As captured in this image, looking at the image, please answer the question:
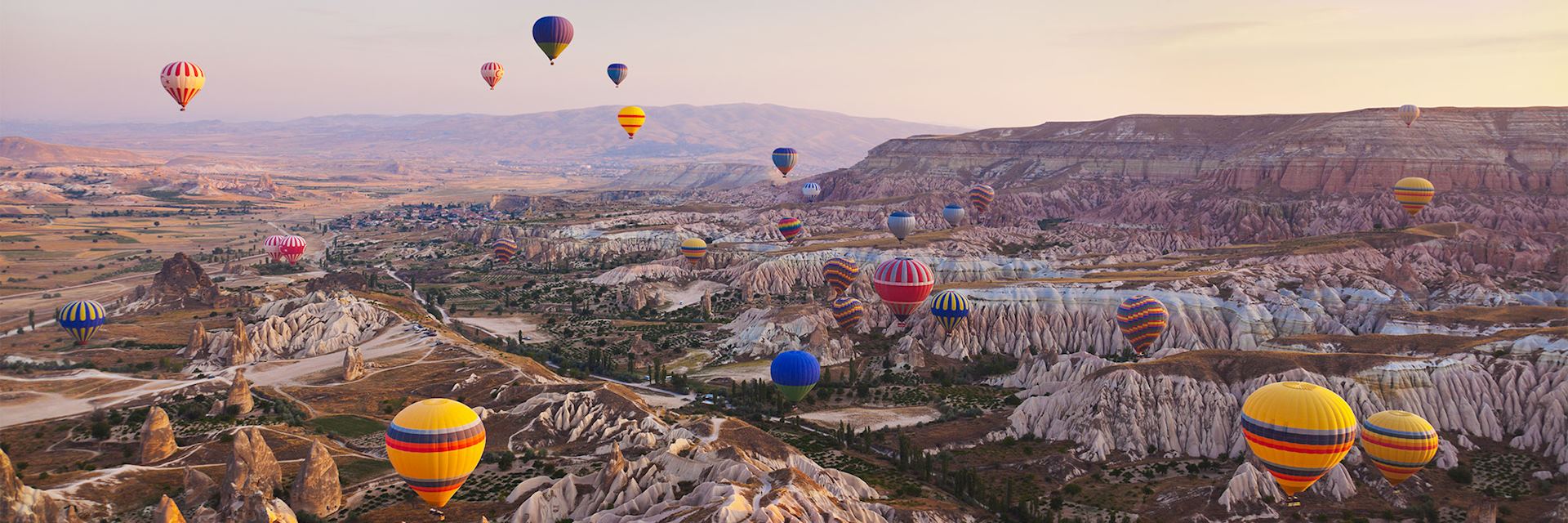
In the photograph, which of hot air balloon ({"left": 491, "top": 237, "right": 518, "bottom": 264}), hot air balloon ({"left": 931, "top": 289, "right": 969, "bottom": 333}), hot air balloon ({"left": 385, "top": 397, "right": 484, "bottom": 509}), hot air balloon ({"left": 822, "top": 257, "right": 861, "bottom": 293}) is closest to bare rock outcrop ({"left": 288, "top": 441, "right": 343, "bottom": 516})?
hot air balloon ({"left": 385, "top": 397, "right": 484, "bottom": 509})

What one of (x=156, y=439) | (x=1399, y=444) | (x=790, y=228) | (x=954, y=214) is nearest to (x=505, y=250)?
(x=790, y=228)

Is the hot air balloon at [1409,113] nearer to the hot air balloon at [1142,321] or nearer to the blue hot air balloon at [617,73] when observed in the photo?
the hot air balloon at [1142,321]

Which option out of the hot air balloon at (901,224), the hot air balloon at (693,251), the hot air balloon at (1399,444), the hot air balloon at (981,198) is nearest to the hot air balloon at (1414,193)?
the hot air balloon at (981,198)

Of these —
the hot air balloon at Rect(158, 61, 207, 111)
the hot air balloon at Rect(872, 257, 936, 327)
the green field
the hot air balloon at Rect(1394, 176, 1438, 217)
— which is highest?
the hot air balloon at Rect(158, 61, 207, 111)

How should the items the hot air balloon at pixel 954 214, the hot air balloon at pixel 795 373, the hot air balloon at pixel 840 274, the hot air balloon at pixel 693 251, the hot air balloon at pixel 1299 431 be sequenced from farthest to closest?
the hot air balloon at pixel 954 214 → the hot air balloon at pixel 693 251 → the hot air balloon at pixel 840 274 → the hot air balloon at pixel 795 373 → the hot air balloon at pixel 1299 431

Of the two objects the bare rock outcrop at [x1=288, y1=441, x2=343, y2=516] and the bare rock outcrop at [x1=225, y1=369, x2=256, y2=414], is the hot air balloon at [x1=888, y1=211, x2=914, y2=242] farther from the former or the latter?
the bare rock outcrop at [x1=288, y1=441, x2=343, y2=516]

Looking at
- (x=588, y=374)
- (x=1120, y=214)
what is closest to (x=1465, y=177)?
(x=1120, y=214)
